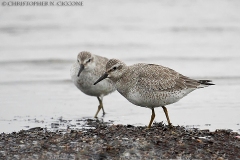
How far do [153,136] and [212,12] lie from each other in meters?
16.7

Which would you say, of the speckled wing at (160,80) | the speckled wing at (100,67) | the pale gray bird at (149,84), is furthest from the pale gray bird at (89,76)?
the speckled wing at (160,80)

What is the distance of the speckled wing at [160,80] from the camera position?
8.91 m

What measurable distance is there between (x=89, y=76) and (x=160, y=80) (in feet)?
9.33

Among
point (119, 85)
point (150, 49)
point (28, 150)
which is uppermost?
point (150, 49)

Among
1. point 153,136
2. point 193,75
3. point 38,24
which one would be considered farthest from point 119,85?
point 38,24

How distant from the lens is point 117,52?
60.0 feet

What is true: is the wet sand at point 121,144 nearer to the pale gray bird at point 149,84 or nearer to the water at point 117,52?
the pale gray bird at point 149,84

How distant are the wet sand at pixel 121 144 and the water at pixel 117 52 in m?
1.58

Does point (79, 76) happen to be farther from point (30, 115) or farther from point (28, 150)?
point (28, 150)

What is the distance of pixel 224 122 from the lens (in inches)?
406

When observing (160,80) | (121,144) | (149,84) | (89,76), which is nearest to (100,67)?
(89,76)

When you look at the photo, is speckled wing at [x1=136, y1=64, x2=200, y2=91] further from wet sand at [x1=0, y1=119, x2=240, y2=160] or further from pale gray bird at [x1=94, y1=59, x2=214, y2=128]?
wet sand at [x1=0, y1=119, x2=240, y2=160]

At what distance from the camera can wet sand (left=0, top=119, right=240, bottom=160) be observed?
7402 millimetres

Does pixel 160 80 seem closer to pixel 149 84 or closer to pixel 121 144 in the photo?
pixel 149 84
